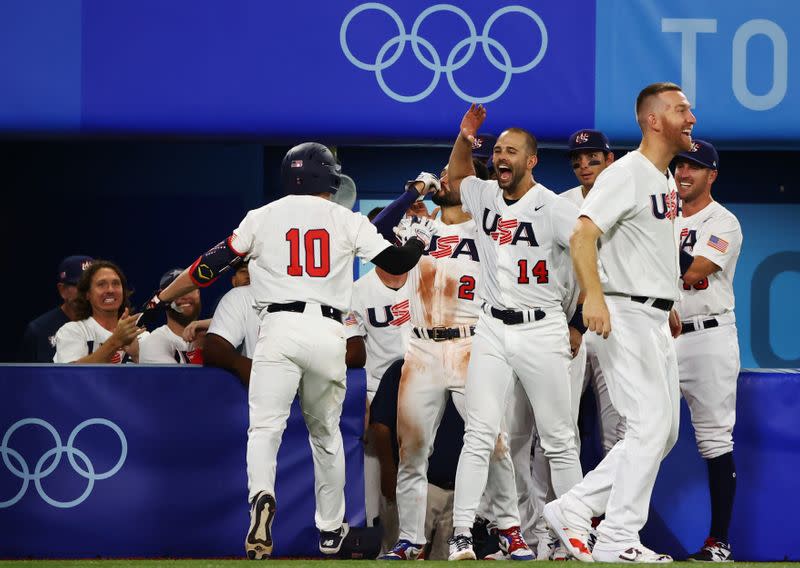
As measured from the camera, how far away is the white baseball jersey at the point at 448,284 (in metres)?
5.80

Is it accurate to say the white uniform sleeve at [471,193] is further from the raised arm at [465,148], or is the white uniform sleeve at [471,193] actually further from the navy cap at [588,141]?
the navy cap at [588,141]

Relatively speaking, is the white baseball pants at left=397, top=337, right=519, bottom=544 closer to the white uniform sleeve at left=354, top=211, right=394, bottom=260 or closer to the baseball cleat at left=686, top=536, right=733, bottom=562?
the white uniform sleeve at left=354, top=211, right=394, bottom=260

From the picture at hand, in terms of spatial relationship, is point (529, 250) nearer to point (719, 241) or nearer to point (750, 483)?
point (719, 241)

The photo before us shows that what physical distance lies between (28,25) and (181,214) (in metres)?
2.40

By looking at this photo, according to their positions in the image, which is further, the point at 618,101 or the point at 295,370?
the point at 618,101

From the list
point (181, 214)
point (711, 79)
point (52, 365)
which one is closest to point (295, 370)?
point (52, 365)

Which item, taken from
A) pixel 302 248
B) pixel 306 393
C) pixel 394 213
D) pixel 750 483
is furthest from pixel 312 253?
pixel 750 483

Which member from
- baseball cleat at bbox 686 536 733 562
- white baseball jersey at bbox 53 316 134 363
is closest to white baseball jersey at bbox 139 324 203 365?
white baseball jersey at bbox 53 316 134 363

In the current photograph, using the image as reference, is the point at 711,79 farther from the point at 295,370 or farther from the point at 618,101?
the point at 295,370

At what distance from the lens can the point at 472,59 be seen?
264 inches

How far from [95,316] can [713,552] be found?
3.28 metres

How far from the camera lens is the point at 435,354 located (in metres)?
5.74

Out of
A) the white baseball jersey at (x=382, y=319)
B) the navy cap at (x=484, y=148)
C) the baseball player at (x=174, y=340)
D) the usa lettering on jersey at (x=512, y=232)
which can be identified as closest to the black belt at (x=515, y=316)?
the usa lettering on jersey at (x=512, y=232)

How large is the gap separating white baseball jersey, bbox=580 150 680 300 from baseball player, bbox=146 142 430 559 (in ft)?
3.28
